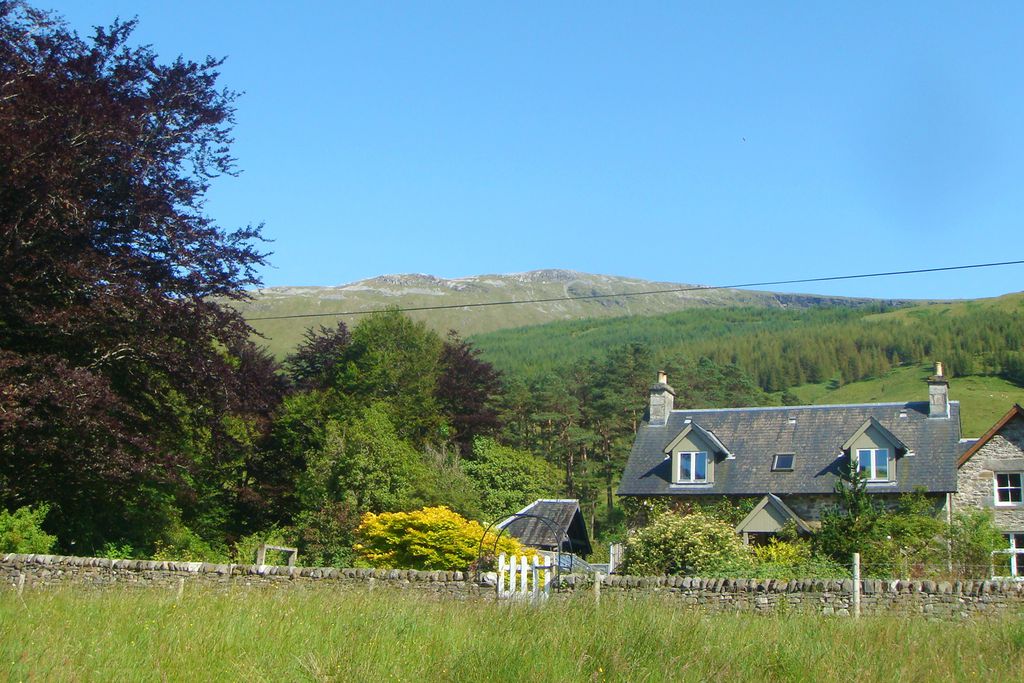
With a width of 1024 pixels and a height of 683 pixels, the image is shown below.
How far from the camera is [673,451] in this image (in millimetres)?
36250

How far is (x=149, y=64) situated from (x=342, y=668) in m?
17.4

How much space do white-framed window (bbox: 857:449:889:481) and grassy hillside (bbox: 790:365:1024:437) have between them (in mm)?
59244

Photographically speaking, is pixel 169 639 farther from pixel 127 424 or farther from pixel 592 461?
pixel 592 461

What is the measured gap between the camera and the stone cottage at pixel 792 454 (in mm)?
33875

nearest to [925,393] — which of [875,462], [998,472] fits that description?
[998,472]

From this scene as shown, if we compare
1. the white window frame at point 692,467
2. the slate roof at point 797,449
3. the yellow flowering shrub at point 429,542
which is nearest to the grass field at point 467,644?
the yellow flowering shrub at point 429,542

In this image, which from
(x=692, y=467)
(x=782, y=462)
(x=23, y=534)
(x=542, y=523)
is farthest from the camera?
(x=692, y=467)

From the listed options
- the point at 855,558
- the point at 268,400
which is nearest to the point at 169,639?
the point at 855,558

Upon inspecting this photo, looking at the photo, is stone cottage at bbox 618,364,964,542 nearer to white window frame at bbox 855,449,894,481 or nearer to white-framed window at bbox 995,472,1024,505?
white window frame at bbox 855,449,894,481

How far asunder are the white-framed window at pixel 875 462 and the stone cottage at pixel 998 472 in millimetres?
2517

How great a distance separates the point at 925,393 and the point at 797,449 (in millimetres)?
81884

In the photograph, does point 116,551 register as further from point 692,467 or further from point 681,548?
point 692,467

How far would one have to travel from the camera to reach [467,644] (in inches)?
392

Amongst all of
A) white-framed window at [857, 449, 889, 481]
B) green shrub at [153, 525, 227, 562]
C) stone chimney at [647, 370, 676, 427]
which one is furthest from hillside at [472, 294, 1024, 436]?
green shrub at [153, 525, 227, 562]
